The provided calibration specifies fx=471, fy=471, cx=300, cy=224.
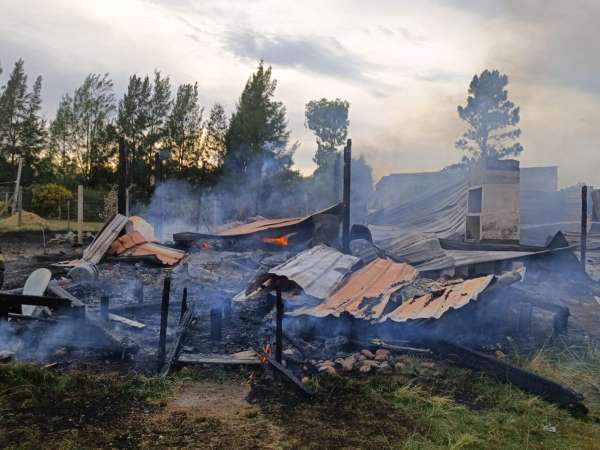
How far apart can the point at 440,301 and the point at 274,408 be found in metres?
3.06

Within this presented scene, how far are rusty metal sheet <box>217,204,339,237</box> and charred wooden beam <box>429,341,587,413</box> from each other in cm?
753

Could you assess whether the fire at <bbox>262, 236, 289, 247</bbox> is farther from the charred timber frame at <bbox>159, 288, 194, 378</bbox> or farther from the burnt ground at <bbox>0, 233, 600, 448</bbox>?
the burnt ground at <bbox>0, 233, 600, 448</bbox>

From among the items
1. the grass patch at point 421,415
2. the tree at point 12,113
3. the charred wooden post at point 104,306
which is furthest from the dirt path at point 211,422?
the tree at point 12,113

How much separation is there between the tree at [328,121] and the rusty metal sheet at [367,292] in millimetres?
43401

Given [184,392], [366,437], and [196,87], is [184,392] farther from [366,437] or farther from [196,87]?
[196,87]

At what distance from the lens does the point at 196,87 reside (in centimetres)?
3503

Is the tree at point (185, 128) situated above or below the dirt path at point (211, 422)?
above

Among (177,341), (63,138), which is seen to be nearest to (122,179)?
(177,341)

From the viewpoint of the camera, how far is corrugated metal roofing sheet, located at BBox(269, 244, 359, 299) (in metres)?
8.06

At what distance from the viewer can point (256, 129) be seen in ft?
95.9

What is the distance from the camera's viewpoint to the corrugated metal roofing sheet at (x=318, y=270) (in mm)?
8062

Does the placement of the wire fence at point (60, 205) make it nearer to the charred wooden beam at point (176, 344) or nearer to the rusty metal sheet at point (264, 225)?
the rusty metal sheet at point (264, 225)

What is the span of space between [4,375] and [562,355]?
22.9 ft

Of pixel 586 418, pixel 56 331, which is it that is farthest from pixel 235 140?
pixel 586 418
